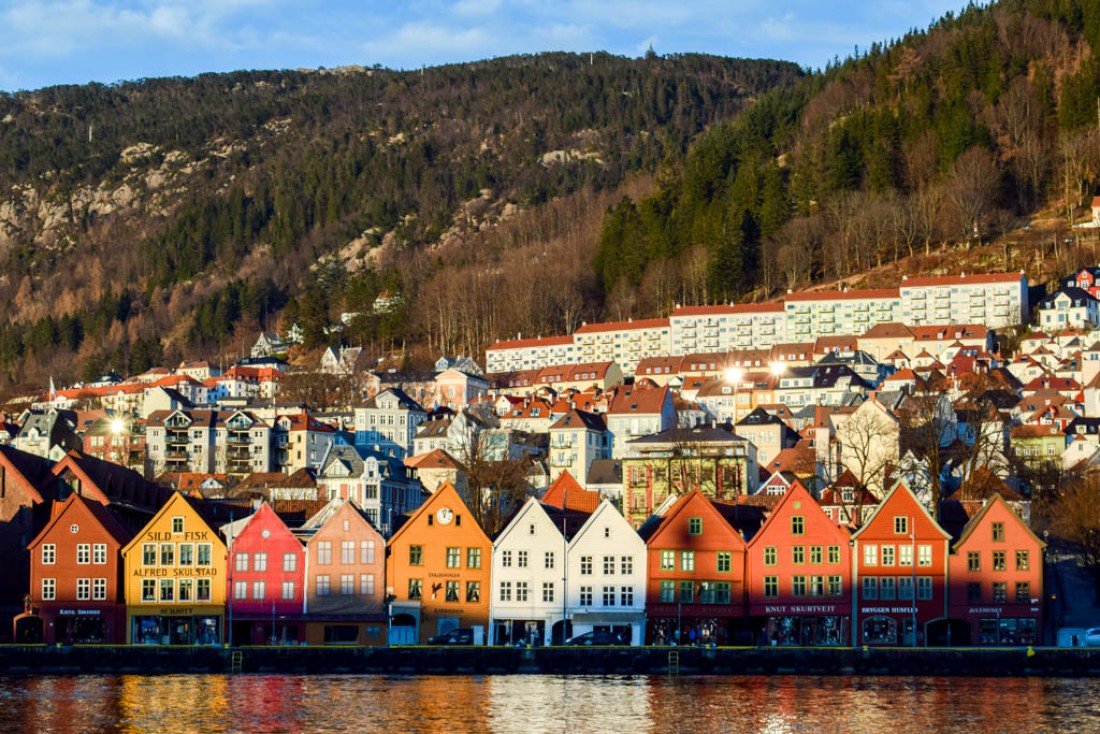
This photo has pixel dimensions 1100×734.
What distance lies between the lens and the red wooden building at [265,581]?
83938 millimetres

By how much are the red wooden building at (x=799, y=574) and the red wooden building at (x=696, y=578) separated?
0.87 metres

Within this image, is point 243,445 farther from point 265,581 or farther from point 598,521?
point 598,521

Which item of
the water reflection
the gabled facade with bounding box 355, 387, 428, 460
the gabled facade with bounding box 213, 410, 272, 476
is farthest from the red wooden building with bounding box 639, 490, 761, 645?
the gabled facade with bounding box 213, 410, 272, 476

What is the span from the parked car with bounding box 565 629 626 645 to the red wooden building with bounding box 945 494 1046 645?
15528 millimetres

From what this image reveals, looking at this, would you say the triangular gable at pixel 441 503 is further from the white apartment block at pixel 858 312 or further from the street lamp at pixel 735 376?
the white apartment block at pixel 858 312

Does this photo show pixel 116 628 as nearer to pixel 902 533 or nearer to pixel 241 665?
pixel 241 665

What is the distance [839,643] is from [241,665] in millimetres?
27376

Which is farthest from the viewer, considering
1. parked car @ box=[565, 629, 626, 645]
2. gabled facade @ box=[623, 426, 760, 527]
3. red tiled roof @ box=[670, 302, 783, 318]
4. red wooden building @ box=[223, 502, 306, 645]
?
red tiled roof @ box=[670, 302, 783, 318]

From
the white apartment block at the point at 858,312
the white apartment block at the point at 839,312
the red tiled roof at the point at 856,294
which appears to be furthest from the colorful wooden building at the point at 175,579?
the red tiled roof at the point at 856,294

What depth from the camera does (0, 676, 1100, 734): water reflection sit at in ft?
182

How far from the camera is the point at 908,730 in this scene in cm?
5456

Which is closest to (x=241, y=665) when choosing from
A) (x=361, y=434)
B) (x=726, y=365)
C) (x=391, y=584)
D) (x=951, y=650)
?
(x=391, y=584)

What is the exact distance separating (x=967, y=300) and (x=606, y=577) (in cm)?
11198

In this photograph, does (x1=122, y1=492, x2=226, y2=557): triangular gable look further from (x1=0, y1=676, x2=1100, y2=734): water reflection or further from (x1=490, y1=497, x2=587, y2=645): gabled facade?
(x1=0, y1=676, x2=1100, y2=734): water reflection
